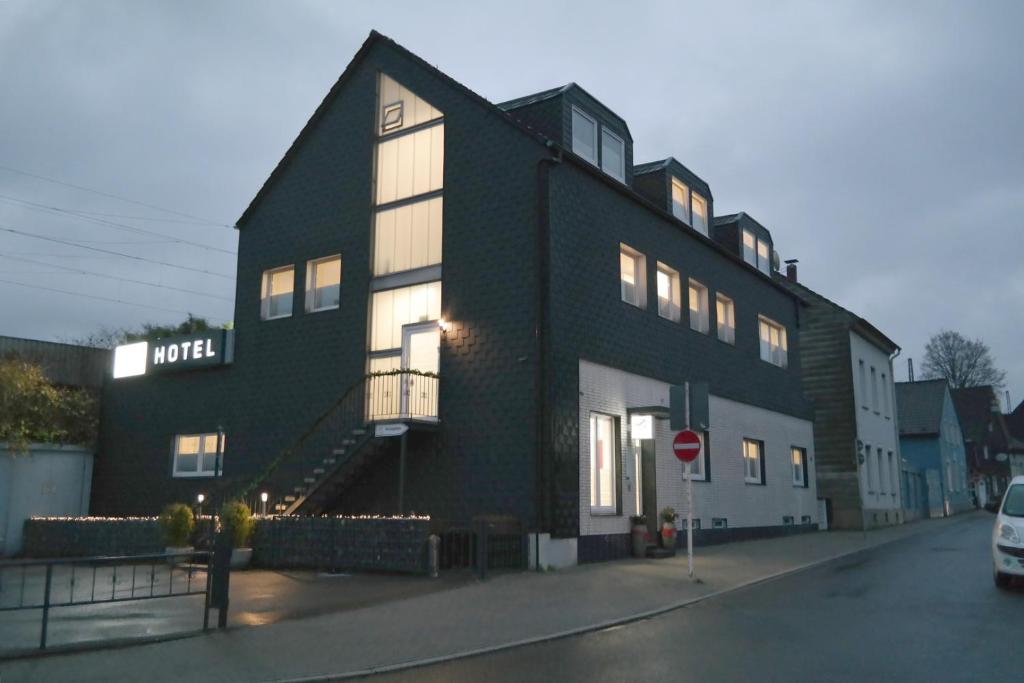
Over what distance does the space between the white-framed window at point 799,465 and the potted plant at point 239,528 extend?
61.3 feet

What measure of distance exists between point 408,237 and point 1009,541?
44.4ft

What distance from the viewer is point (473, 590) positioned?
13430 mm

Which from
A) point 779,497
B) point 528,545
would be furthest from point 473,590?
point 779,497

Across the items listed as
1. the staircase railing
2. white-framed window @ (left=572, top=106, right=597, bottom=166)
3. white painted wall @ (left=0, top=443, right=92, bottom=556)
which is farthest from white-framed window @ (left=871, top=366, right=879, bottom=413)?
white painted wall @ (left=0, top=443, right=92, bottom=556)

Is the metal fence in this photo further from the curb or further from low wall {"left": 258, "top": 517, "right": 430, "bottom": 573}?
low wall {"left": 258, "top": 517, "right": 430, "bottom": 573}

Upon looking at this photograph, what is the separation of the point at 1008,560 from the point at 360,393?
42.8ft

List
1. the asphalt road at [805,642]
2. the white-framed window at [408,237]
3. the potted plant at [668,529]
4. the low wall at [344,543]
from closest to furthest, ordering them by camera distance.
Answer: the asphalt road at [805,642]
the low wall at [344,543]
the potted plant at [668,529]
the white-framed window at [408,237]

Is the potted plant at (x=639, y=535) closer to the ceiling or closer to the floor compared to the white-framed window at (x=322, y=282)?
closer to the floor

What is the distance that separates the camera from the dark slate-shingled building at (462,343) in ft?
58.9

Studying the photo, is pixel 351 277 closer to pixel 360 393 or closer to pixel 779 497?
pixel 360 393

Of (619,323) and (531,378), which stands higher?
(619,323)

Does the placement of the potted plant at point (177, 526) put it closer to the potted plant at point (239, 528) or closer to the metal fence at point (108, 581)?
the potted plant at point (239, 528)

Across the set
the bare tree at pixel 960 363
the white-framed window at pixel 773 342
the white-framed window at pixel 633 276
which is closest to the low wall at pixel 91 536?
the white-framed window at pixel 633 276

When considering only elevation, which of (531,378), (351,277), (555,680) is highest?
(351,277)
